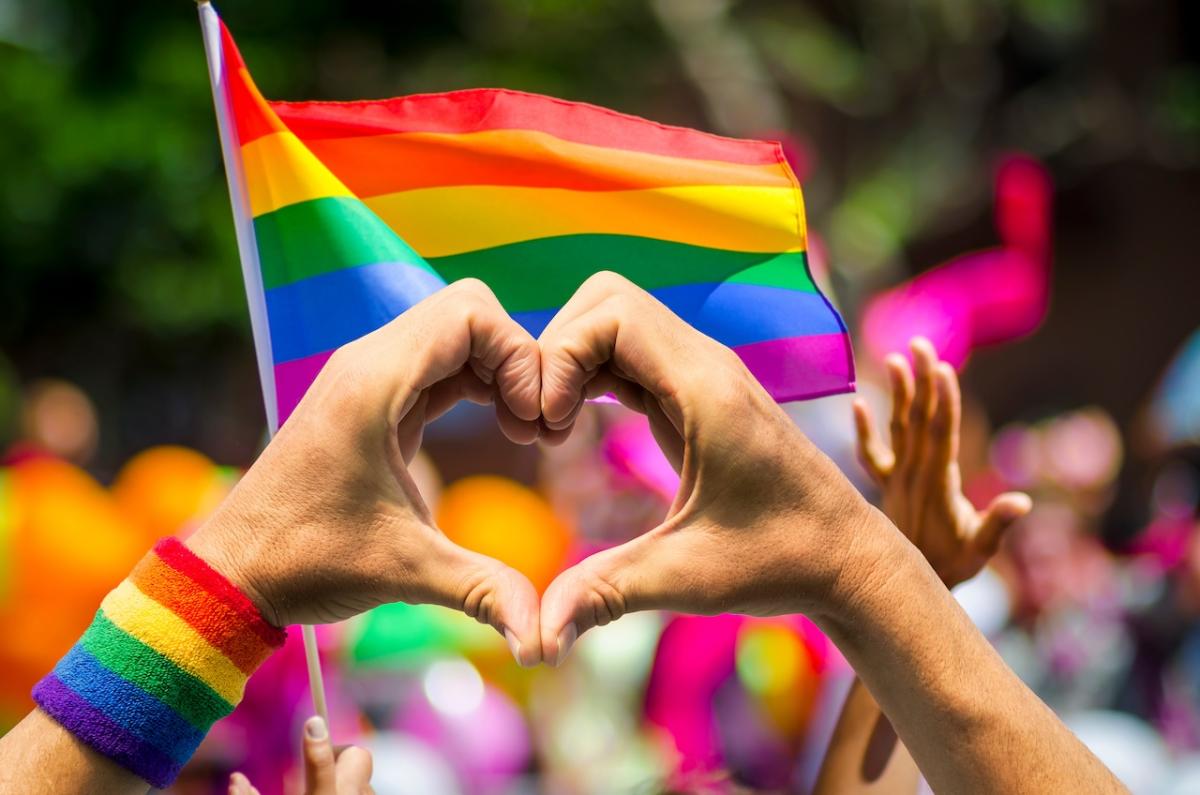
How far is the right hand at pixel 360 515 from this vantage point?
49.1 inches

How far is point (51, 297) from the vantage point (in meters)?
8.70

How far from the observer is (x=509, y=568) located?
4.22ft

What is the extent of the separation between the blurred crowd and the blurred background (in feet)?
0.04

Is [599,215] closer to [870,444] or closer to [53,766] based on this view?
[870,444]

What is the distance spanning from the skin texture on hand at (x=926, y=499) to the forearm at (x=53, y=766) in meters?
1.15

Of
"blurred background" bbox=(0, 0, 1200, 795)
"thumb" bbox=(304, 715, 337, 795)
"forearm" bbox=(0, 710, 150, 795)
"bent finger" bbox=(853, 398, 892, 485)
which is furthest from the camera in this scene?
"blurred background" bbox=(0, 0, 1200, 795)

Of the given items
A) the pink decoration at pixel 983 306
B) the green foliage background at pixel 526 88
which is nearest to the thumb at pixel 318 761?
the pink decoration at pixel 983 306

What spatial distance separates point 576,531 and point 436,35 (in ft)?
15.1

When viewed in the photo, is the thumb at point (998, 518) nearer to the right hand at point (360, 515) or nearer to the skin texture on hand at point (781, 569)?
the skin texture on hand at point (781, 569)

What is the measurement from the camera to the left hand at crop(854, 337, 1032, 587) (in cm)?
216

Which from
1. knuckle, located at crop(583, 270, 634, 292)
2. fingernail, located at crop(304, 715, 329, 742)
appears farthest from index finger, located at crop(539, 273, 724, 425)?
fingernail, located at crop(304, 715, 329, 742)

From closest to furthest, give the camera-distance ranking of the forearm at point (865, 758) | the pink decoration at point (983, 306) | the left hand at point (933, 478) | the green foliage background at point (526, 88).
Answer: the forearm at point (865, 758), the left hand at point (933, 478), the pink decoration at point (983, 306), the green foliage background at point (526, 88)

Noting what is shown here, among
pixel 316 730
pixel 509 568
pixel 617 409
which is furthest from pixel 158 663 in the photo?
pixel 617 409

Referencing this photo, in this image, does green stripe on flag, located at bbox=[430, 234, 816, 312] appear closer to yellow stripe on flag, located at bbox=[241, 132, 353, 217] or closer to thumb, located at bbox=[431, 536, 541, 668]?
yellow stripe on flag, located at bbox=[241, 132, 353, 217]
